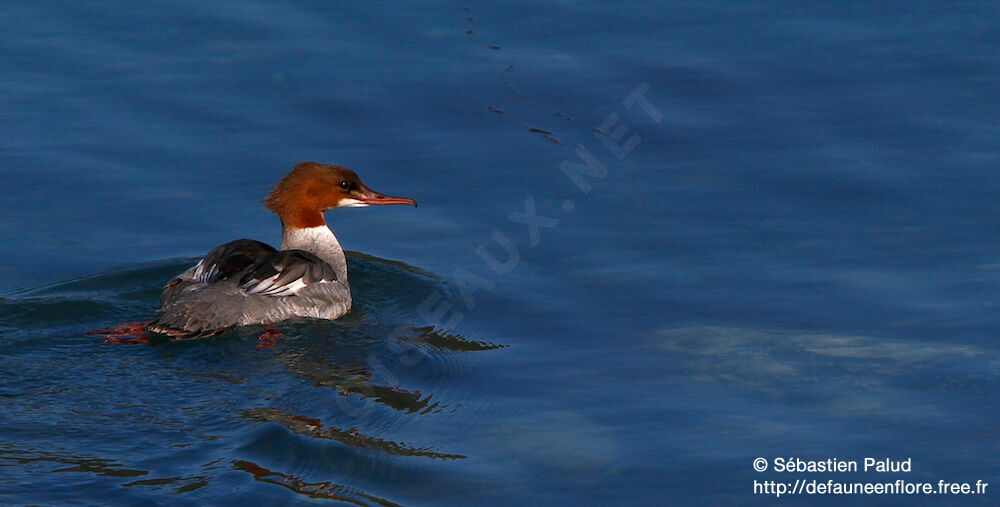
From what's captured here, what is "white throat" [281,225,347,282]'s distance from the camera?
10.0m

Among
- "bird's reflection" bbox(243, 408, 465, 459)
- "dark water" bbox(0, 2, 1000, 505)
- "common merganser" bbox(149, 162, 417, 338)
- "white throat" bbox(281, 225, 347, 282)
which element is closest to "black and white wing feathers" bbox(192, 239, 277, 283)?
"common merganser" bbox(149, 162, 417, 338)

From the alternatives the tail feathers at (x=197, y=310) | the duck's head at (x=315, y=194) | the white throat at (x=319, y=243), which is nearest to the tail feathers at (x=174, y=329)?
the tail feathers at (x=197, y=310)

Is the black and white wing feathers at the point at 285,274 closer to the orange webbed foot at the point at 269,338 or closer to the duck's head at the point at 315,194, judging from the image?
the orange webbed foot at the point at 269,338

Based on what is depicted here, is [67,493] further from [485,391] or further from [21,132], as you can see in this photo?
[21,132]

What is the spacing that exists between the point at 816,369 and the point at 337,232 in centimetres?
418

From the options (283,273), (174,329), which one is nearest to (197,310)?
(174,329)

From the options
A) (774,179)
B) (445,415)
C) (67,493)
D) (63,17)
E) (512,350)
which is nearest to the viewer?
(67,493)

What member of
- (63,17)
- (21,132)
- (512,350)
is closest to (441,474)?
(512,350)

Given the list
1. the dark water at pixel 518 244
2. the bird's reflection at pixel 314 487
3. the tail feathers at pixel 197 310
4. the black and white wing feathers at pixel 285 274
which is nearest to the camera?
the bird's reflection at pixel 314 487

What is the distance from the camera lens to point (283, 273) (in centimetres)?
945

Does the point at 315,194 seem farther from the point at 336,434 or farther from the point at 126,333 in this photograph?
the point at 336,434

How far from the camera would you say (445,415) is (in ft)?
25.9

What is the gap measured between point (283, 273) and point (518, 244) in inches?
71.6

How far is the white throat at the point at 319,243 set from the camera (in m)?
10.0
